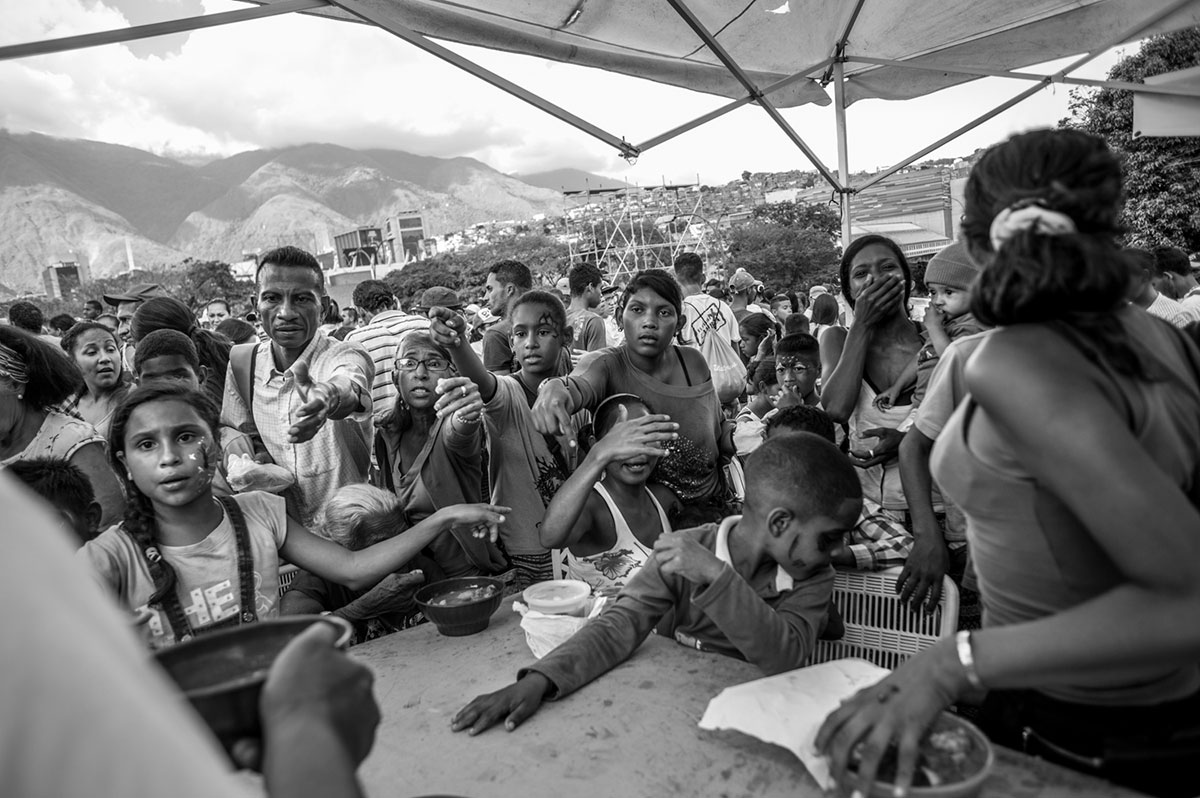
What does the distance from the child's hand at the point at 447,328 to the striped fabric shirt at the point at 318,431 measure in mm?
361

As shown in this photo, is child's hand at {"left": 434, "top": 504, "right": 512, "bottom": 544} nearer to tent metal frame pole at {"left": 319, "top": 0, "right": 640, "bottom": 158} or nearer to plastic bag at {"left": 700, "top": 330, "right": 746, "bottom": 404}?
tent metal frame pole at {"left": 319, "top": 0, "right": 640, "bottom": 158}

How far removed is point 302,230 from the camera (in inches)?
6909

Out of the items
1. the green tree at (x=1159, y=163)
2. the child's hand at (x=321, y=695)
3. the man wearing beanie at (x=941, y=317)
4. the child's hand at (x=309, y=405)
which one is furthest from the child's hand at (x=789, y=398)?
the green tree at (x=1159, y=163)

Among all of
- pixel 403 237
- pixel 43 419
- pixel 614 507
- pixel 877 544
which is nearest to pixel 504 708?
pixel 614 507

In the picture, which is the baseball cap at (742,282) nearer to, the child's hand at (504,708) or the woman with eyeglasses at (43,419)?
the woman with eyeglasses at (43,419)

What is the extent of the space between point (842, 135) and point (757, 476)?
14.5 ft

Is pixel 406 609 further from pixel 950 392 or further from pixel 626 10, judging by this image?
pixel 626 10

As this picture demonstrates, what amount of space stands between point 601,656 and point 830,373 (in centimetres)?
176

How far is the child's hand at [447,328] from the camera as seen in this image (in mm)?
2793

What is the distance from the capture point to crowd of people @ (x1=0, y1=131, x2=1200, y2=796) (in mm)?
1029

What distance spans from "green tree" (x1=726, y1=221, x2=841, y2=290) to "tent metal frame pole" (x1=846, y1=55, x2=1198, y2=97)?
24.8 metres

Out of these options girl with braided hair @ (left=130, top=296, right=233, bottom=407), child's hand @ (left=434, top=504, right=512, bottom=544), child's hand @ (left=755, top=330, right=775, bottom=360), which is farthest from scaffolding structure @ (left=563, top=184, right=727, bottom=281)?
child's hand @ (left=434, top=504, right=512, bottom=544)

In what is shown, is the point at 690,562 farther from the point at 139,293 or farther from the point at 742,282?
the point at 742,282

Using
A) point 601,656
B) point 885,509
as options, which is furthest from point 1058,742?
point 885,509
